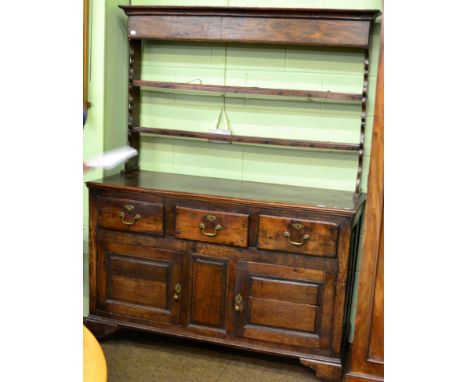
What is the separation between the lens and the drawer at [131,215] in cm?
276

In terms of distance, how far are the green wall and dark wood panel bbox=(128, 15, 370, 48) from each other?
0.16 meters

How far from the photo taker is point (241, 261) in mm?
2648

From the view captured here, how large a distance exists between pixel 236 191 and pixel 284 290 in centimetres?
56

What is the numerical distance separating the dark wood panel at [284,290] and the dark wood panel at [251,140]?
759 mm

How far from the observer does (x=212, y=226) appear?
266 centimetres

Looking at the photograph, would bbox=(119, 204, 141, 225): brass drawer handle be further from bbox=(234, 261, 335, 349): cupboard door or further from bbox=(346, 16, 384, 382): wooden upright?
bbox=(346, 16, 384, 382): wooden upright

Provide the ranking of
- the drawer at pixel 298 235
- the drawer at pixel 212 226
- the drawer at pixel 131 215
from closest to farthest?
the drawer at pixel 298 235 < the drawer at pixel 212 226 < the drawer at pixel 131 215

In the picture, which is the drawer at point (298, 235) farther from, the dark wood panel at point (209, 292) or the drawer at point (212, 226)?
the dark wood panel at point (209, 292)

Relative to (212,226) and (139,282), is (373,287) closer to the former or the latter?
(212,226)

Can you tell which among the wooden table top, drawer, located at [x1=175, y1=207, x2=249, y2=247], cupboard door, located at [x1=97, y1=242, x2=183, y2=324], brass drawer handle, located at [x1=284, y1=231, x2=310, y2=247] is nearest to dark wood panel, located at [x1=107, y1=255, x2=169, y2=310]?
cupboard door, located at [x1=97, y1=242, x2=183, y2=324]

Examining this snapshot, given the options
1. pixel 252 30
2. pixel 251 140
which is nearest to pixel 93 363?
pixel 251 140

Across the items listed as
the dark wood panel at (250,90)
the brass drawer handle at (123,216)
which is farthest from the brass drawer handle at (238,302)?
the dark wood panel at (250,90)
